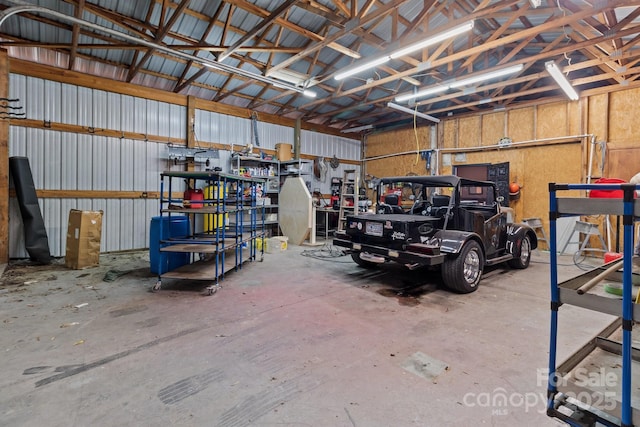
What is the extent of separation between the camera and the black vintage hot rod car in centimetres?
407

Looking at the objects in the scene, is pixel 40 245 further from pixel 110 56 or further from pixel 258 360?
pixel 258 360

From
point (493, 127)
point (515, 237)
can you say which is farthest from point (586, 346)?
point (493, 127)

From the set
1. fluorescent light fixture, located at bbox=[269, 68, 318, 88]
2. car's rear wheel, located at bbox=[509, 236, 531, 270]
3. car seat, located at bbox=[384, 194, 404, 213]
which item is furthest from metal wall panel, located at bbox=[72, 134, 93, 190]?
car's rear wheel, located at bbox=[509, 236, 531, 270]

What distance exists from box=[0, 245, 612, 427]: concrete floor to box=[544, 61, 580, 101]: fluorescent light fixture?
394 centimetres

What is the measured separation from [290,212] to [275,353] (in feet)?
20.1

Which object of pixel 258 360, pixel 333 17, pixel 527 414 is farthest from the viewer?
pixel 333 17

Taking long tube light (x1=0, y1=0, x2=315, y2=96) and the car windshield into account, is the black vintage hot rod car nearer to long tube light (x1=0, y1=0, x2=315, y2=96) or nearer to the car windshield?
the car windshield

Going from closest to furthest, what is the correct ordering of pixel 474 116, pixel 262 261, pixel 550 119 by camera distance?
pixel 262 261, pixel 550 119, pixel 474 116

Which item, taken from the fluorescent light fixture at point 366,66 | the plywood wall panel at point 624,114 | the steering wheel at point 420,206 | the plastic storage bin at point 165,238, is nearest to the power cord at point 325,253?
the steering wheel at point 420,206

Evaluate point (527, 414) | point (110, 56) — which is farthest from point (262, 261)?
point (110, 56)

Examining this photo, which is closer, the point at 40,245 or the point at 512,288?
the point at 512,288

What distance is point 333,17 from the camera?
4.92m

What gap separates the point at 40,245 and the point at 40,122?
2396mm

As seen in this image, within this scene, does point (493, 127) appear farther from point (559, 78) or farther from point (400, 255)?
point (400, 255)
